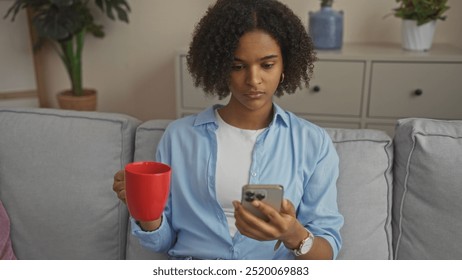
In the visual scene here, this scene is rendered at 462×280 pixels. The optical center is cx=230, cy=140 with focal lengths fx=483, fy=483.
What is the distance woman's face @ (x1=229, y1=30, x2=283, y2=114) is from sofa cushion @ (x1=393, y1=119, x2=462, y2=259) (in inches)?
Result: 16.3

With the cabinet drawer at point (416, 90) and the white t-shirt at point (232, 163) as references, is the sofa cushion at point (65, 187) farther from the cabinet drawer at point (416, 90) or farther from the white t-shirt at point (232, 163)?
the cabinet drawer at point (416, 90)

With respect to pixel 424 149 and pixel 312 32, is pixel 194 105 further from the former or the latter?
pixel 424 149

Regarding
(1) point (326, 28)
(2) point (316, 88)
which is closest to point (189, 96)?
(2) point (316, 88)

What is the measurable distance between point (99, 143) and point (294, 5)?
1.68 m

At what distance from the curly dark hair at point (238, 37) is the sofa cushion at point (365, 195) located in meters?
0.25

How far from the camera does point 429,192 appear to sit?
1.13 m

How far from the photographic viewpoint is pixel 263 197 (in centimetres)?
76

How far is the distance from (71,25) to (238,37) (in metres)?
1.92

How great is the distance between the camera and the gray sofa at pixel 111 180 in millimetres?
1138

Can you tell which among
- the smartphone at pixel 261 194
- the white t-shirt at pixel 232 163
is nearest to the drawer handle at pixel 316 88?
the white t-shirt at pixel 232 163

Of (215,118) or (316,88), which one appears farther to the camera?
(316,88)

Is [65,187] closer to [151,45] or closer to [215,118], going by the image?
[215,118]

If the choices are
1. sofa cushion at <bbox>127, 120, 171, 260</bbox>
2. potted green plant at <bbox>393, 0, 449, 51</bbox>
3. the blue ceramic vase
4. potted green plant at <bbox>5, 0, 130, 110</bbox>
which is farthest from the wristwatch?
potted green plant at <bbox>5, 0, 130, 110</bbox>

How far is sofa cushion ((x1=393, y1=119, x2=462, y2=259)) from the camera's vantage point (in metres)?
1.11
